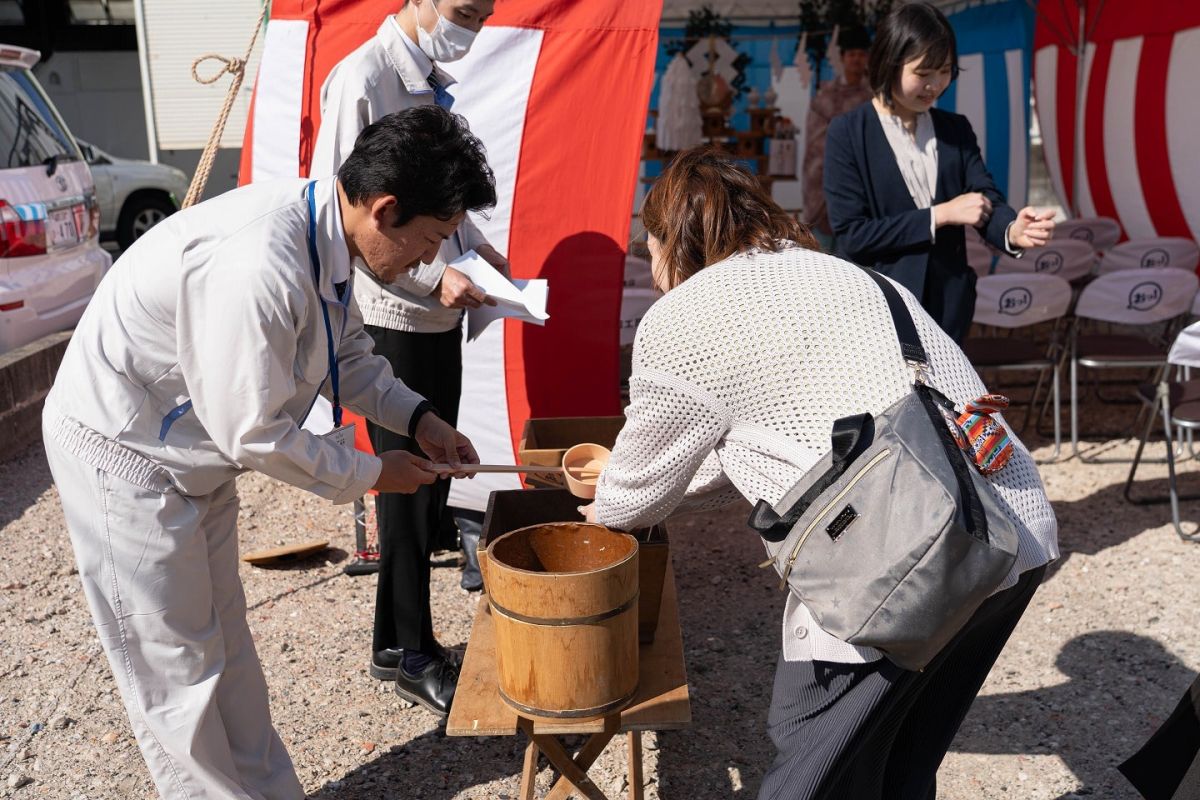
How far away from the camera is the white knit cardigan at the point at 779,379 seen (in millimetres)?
1570

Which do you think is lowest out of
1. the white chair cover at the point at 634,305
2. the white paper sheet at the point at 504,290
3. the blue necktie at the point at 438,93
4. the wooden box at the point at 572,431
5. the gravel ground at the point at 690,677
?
the gravel ground at the point at 690,677

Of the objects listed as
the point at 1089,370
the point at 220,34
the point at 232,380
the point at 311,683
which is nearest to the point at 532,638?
the point at 232,380

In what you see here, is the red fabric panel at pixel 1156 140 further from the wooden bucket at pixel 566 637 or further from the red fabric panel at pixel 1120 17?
the wooden bucket at pixel 566 637

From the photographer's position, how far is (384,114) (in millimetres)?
2711

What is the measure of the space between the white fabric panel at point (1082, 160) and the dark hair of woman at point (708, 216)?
6.51m

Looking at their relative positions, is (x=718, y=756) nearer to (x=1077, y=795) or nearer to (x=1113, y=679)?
(x=1077, y=795)

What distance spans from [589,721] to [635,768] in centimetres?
37

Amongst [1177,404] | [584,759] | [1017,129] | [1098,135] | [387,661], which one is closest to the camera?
[584,759]

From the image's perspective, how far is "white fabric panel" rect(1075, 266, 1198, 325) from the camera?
4645mm

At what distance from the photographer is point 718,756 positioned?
2.67 m

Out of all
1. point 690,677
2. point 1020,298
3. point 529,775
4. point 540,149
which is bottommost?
point 690,677

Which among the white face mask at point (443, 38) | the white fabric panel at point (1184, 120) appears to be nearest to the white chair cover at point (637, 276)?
the white face mask at point (443, 38)

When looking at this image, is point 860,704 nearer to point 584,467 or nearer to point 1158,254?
point 584,467

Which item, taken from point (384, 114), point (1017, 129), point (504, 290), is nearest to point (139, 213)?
point (1017, 129)
